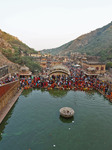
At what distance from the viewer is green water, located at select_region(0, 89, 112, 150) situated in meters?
12.5

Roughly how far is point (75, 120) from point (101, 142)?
192 inches

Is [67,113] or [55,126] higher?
[67,113]

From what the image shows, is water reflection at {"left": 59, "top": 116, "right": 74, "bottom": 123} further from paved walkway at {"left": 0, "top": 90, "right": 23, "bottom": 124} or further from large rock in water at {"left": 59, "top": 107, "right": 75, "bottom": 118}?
paved walkway at {"left": 0, "top": 90, "right": 23, "bottom": 124}

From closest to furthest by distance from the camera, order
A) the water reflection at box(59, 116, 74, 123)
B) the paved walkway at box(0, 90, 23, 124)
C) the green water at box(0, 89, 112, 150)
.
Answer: the green water at box(0, 89, 112, 150), the water reflection at box(59, 116, 74, 123), the paved walkway at box(0, 90, 23, 124)

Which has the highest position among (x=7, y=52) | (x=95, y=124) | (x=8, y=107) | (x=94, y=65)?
(x=7, y=52)

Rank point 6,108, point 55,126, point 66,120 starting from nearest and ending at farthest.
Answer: point 55,126
point 66,120
point 6,108

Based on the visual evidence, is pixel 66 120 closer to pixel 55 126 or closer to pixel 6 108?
pixel 55 126

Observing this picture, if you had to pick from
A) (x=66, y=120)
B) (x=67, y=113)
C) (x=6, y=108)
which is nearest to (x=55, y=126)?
(x=66, y=120)

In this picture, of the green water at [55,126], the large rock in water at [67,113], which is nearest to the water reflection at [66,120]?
the green water at [55,126]

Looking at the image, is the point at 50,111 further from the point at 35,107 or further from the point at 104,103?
the point at 104,103

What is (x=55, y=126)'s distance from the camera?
1559cm

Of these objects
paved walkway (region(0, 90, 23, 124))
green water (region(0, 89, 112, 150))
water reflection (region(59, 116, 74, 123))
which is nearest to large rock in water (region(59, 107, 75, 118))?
water reflection (region(59, 116, 74, 123))

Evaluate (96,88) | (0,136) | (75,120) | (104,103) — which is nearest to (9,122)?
(0,136)

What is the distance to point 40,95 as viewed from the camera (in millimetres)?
26953
